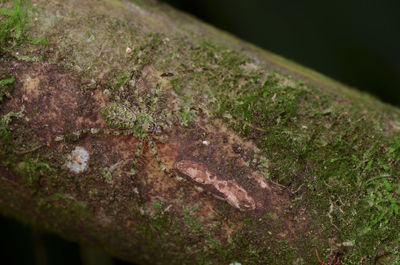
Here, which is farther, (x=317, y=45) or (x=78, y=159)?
(x=317, y=45)

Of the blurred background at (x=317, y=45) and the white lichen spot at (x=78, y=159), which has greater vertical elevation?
the blurred background at (x=317, y=45)

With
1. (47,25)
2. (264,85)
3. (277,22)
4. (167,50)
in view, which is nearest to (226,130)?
(264,85)

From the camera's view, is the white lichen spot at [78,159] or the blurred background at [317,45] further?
the blurred background at [317,45]

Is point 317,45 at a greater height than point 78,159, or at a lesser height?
greater
